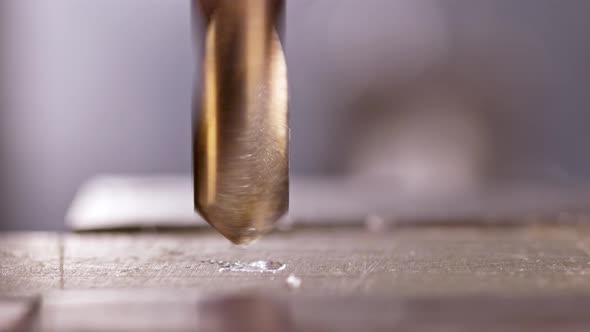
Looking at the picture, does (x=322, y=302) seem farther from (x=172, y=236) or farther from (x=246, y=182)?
(x=172, y=236)

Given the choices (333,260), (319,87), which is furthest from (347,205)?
(319,87)

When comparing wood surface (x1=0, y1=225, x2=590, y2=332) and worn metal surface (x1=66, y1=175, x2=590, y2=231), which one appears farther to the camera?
worn metal surface (x1=66, y1=175, x2=590, y2=231)

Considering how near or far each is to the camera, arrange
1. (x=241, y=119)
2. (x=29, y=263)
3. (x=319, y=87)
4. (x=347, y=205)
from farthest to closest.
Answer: (x=319, y=87), (x=347, y=205), (x=29, y=263), (x=241, y=119)

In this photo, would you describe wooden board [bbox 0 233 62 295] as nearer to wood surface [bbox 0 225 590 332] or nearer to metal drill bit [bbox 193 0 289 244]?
wood surface [bbox 0 225 590 332]

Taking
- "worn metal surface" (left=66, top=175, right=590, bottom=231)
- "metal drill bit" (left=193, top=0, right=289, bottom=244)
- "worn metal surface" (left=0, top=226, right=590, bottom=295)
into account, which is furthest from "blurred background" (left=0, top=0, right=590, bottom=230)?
"metal drill bit" (left=193, top=0, right=289, bottom=244)

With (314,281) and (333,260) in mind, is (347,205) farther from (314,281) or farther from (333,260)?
(314,281)

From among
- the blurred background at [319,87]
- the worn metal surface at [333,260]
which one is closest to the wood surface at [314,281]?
the worn metal surface at [333,260]

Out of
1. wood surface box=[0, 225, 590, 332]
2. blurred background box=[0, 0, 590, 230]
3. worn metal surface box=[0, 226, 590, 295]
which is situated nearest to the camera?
wood surface box=[0, 225, 590, 332]
